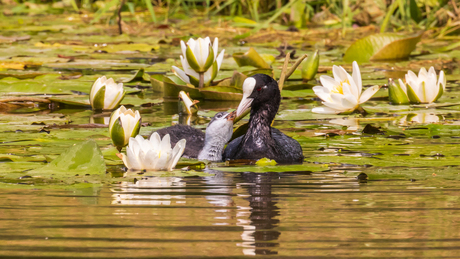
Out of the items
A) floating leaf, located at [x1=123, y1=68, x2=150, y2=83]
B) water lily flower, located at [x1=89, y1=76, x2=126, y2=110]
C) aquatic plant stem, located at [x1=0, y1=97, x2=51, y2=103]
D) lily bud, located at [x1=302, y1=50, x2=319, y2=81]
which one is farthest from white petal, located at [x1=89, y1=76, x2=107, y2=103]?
lily bud, located at [x1=302, y1=50, x2=319, y2=81]

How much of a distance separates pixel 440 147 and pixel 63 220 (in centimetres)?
200

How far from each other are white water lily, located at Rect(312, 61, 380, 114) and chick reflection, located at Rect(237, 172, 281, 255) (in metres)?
1.50

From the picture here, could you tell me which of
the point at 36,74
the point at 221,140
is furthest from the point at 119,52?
the point at 221,140

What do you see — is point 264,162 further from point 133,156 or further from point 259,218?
point 259,218

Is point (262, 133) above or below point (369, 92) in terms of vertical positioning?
below

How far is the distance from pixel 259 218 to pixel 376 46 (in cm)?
480

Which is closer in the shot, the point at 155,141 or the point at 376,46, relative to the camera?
the point at 155,141

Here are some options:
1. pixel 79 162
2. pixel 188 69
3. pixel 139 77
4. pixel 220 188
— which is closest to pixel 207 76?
pixel 188 69

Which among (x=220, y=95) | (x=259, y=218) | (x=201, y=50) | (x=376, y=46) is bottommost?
(x=259, y=218)

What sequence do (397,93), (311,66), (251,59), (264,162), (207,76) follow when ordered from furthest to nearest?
(251,59) < (311,66) < (207,76) < (397,93) < (264,162)

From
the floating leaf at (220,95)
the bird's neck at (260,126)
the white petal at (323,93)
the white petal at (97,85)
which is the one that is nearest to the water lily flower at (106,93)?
the white petal at (97,85)

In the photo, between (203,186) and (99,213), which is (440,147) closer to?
(203,186)

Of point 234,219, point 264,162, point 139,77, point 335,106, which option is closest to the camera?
point 234,219

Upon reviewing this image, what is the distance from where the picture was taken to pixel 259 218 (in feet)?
6.16
